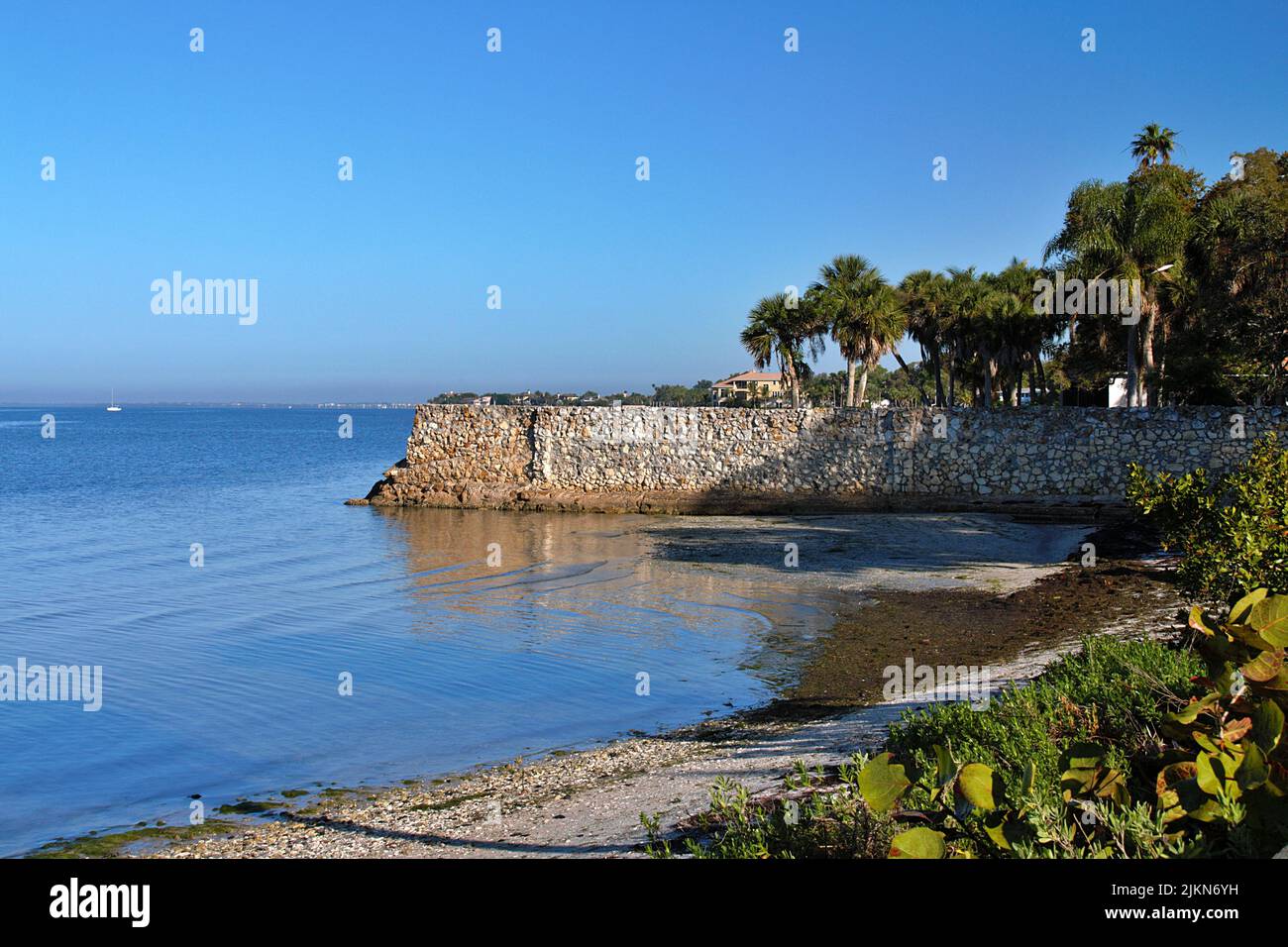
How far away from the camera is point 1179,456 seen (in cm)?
3156

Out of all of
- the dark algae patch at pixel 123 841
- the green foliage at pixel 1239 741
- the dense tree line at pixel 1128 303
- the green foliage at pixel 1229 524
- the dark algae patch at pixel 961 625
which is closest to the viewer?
the green foliage at pixel 1239 741

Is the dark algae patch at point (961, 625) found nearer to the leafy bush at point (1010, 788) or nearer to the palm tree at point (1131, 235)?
the leafy bush at point (1010, 788)

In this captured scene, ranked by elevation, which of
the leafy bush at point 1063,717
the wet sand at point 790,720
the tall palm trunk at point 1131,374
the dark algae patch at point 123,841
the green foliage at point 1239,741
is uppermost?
the tall palm trunk at point 1131,374

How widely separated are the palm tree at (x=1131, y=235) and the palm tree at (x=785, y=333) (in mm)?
11522

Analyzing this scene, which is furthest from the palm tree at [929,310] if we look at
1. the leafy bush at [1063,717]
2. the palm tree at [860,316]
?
the leafy bush at [1063,717]

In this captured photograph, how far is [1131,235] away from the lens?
31.5m

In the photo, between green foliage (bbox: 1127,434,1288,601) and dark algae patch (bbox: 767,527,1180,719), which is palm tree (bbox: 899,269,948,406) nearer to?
dark algae patch (bbox: 767,527,1180,719)

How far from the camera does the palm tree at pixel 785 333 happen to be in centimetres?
4134

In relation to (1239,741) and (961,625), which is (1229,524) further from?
(961,625)

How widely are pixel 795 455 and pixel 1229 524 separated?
26.9 metres

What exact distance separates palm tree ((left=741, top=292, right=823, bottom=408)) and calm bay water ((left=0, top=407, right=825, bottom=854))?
41.0ft

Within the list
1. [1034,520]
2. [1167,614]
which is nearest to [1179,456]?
[1034,520]

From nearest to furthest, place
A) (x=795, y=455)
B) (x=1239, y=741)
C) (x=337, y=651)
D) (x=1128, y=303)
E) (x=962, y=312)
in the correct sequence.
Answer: (x=1239, y=741) < (x=337, y=651) < (x=1128, y=303) < (x=795, y=455) < (x=962, y=312)

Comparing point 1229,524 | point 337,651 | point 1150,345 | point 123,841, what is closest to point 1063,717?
point 1229,524
